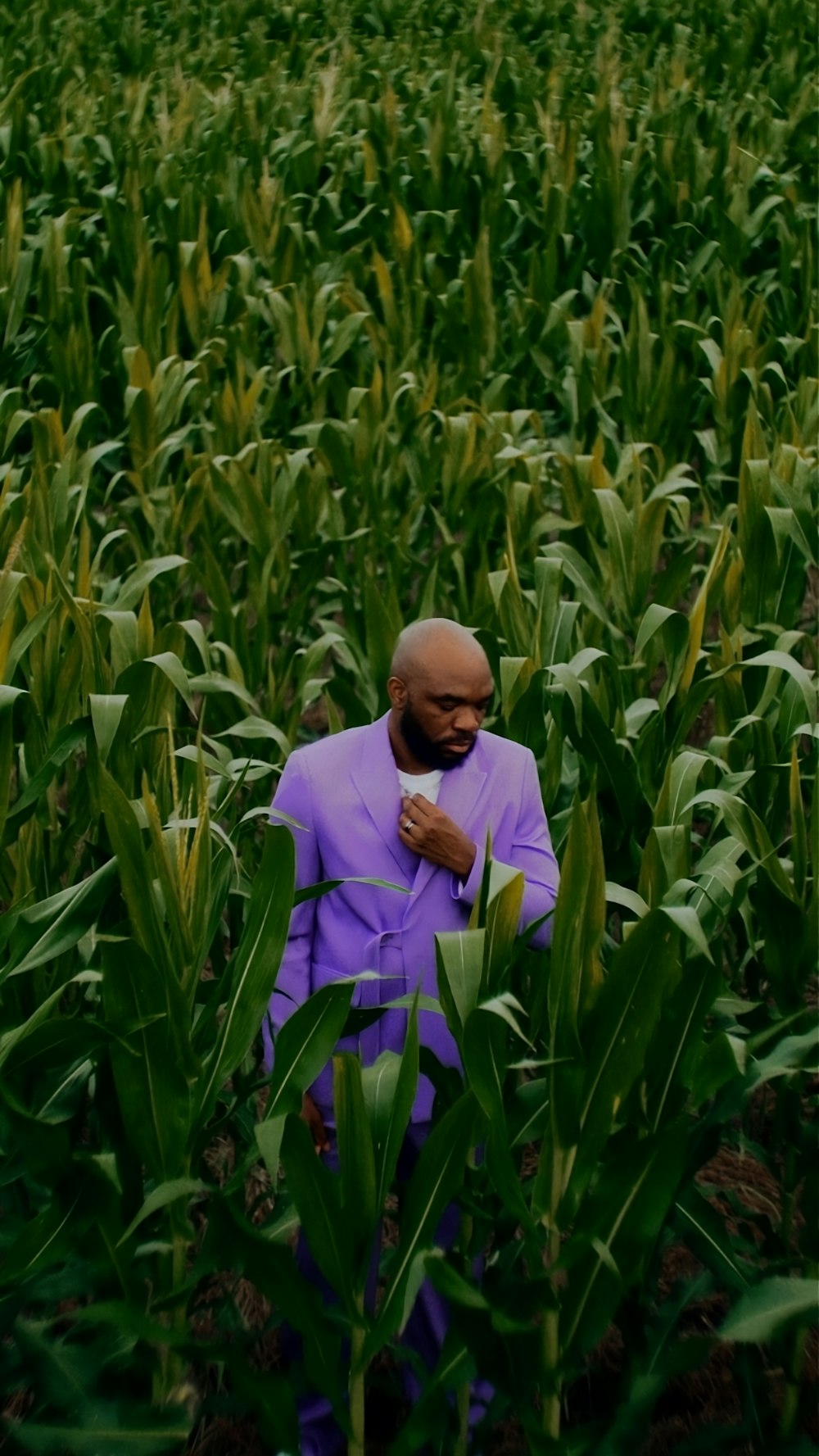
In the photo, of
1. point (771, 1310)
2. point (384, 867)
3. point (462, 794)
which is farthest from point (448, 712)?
point (771, 1310)

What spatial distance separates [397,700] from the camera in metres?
2.18

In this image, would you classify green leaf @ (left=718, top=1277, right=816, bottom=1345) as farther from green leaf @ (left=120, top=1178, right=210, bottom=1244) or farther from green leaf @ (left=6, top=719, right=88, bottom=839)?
green leaf @ (left=6, top=719, right=88, bottom=839)

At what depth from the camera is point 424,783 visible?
223 cm

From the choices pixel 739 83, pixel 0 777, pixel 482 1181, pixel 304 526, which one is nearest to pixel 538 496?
pixel 304 526

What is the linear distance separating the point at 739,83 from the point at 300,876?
911 cm

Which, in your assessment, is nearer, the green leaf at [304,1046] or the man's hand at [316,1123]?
the green leaf at [304,1046]

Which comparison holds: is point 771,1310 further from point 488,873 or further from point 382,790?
point 382,790

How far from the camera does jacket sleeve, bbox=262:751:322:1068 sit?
226cm

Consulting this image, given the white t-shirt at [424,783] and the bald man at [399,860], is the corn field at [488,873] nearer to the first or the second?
the bald man at [399,860]

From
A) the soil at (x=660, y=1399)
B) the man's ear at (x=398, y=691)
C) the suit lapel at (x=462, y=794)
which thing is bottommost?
the soil at (x=660, y=1399)

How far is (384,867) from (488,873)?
301 mm

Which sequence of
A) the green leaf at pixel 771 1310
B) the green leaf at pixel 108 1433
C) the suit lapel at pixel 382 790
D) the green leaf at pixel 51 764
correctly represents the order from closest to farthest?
1. the green leaf at pixel 771 1310
2. the green leaf at pixel 108 1433
3. the suit lapel at pixel 382 790
4. the green leaf at pixel 51 764

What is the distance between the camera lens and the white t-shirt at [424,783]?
2.23 metres

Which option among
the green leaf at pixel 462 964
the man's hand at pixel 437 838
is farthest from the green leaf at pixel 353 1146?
the man's hand at pixel 437 838
